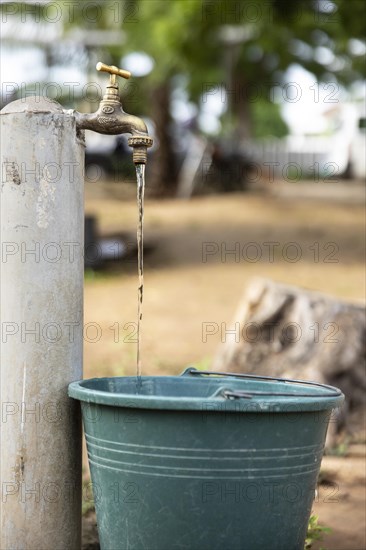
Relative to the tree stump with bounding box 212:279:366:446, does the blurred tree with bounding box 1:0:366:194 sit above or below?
above

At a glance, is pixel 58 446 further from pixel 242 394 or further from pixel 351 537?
pixel 351 537

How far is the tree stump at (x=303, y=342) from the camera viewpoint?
496 cm

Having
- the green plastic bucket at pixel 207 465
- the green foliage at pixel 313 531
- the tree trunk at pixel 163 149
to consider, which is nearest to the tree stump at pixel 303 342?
the green foliage at pixel 313 531

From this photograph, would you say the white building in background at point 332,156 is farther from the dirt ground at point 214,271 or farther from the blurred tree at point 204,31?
the dirt ground at point 214,271

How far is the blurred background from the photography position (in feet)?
25.2

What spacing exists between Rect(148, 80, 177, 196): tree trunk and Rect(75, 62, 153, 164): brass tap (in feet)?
42.5

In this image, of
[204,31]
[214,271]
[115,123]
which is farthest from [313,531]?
[204,31]

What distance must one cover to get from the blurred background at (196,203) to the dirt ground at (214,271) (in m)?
0.02

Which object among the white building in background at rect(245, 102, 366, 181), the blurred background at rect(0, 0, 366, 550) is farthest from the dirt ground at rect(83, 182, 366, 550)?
the white building in background at rect(245, 102, 366, 181)

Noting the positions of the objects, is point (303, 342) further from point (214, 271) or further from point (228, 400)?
point (214, 271)

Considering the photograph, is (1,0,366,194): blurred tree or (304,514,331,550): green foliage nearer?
(304,514,331,550): green foliage

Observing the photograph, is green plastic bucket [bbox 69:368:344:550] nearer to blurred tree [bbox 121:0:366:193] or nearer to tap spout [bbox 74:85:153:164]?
tap spout [bbox 74:85:153:164]

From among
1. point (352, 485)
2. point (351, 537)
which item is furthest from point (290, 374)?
point (351, 537)

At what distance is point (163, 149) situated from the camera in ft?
53.5
